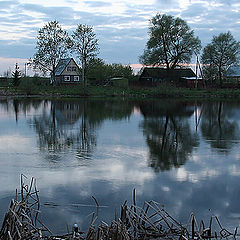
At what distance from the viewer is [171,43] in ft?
200

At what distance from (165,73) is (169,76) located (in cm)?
375

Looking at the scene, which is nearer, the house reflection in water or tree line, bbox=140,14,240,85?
the house reflection in water

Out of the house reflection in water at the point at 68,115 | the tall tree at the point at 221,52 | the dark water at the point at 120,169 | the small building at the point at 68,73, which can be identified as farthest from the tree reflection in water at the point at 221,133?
the small building at the point at 68,73

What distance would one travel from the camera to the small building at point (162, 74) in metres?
63.8

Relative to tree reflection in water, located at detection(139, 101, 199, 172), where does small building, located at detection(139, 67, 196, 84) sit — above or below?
above

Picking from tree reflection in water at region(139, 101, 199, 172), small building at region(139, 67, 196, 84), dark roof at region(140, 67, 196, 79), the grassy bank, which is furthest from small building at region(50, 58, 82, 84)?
tree reflection in water at region(139, 101, 199, 172)

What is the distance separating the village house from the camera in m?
63.9

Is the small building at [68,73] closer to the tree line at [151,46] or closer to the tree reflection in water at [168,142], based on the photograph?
the tree line at [151,46]

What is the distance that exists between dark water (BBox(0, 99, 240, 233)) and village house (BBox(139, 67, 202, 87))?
47.0 m

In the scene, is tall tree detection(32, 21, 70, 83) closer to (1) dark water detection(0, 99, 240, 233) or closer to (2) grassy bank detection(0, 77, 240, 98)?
(2) grassy bank detection(0, 77, 240, 98)

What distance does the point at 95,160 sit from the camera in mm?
10805

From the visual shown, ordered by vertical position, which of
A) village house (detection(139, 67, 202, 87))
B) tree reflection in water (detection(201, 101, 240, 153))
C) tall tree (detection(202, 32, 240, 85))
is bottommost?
tree reflection in water (detection(201, 101, 240, 153))

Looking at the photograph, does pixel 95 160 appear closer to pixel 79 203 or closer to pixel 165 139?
pixel 79 203

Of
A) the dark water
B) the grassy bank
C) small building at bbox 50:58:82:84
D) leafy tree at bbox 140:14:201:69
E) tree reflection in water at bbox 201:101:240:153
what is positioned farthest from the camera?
small building at bbox 50:58:82:84
